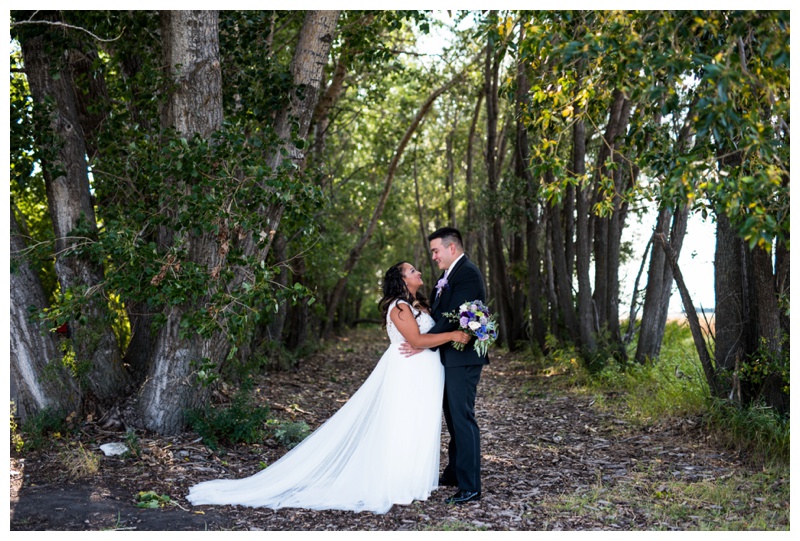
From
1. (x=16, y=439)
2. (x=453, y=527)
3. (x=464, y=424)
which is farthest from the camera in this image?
(x=16, y=439)

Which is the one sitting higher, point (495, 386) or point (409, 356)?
point (409, 356)

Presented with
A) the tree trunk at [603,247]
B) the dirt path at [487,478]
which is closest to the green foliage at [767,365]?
the dirt path at [487,478]

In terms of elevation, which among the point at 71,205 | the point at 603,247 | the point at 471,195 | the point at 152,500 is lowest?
the point at 152,500

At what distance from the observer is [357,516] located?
582 cm

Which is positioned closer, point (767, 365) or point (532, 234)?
point (767, 365)

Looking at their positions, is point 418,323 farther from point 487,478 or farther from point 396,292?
point 487,478

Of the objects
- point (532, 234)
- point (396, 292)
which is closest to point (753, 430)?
point (396, 292)

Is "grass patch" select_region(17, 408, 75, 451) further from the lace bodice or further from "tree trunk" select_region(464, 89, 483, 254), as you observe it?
"tree trunk" select_region(464, 89, 483, 254)

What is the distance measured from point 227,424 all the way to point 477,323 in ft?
10.8

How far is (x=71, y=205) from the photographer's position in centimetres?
814

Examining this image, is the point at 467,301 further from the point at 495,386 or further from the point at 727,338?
the point at 495,386

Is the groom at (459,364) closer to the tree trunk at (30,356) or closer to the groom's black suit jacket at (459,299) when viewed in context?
the groom's black suit jacket at (459,299)
